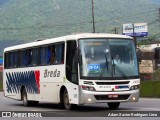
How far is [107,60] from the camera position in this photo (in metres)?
21.3

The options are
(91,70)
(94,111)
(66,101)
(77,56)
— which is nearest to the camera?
(91,70)

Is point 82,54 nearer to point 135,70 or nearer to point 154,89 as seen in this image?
point 135,70

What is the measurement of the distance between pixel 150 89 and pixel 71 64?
15137 millimetres

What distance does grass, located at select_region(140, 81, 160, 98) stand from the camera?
35031mm

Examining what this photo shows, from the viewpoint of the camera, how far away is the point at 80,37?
21.8 metres

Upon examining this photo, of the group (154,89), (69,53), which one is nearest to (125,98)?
(69,53)

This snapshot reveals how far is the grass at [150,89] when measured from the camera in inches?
1379

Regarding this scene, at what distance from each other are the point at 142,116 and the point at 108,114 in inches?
68.2

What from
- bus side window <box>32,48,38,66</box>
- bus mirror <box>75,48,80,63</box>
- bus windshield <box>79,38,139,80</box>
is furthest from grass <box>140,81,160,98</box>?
bus mirror <box>75,48,80,63</box>

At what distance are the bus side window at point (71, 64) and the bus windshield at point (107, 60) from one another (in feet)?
1.33

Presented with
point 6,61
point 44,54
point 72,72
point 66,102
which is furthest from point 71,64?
point 6,61

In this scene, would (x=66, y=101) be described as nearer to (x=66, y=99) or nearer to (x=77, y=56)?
(x=66, y=99)

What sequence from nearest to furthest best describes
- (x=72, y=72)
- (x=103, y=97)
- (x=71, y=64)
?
(x=103, y=97) < (x=72, y=72) < (x=71, y=64)

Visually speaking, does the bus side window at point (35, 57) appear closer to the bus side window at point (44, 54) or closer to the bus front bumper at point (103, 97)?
the bus side window at point (44, 54)
